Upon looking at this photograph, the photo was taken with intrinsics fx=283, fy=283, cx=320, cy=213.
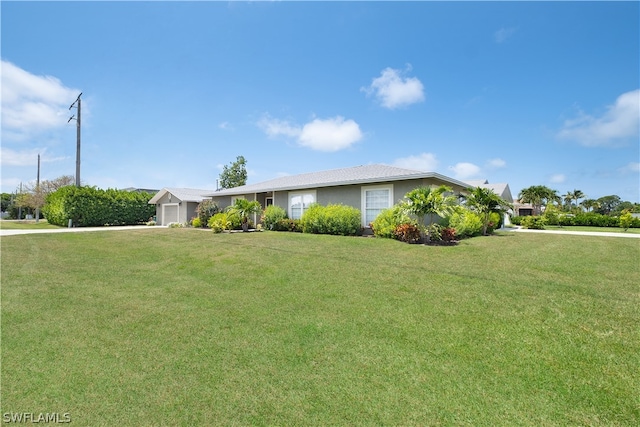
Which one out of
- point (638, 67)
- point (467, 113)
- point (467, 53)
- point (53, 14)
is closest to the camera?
point (53, 14)

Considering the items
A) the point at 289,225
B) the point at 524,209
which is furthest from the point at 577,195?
the point at 289,225

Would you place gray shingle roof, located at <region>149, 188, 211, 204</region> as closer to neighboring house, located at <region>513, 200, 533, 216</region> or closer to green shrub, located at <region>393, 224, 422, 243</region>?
green shrub, located at <region>393, 224, 422, 243</region>

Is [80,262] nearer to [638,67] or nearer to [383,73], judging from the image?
[383,73]

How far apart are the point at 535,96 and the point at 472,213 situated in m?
7.90

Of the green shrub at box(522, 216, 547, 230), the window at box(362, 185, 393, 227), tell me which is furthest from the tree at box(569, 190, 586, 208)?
the window at box(362, 185, 393, 227)

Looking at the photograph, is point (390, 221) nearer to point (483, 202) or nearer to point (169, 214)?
point (483, 202)

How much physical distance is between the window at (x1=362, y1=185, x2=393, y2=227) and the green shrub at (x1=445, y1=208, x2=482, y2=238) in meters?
3.02

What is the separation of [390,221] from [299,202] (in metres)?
7.03

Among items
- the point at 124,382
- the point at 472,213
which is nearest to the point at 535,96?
the point at 472,213

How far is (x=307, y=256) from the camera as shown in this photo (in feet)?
30.3

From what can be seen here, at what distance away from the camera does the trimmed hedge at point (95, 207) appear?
2561cm

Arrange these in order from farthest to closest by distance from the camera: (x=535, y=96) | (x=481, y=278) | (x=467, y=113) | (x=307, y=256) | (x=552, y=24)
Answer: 1. (x=467, y=113)
2. (x=535, y=96)
3. (x=552, y=24)
4. (x=307, y=256)
5. (x=481, y=278)

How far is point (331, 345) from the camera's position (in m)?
3.97

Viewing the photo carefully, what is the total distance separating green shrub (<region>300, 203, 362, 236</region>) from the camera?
14.1 meters
